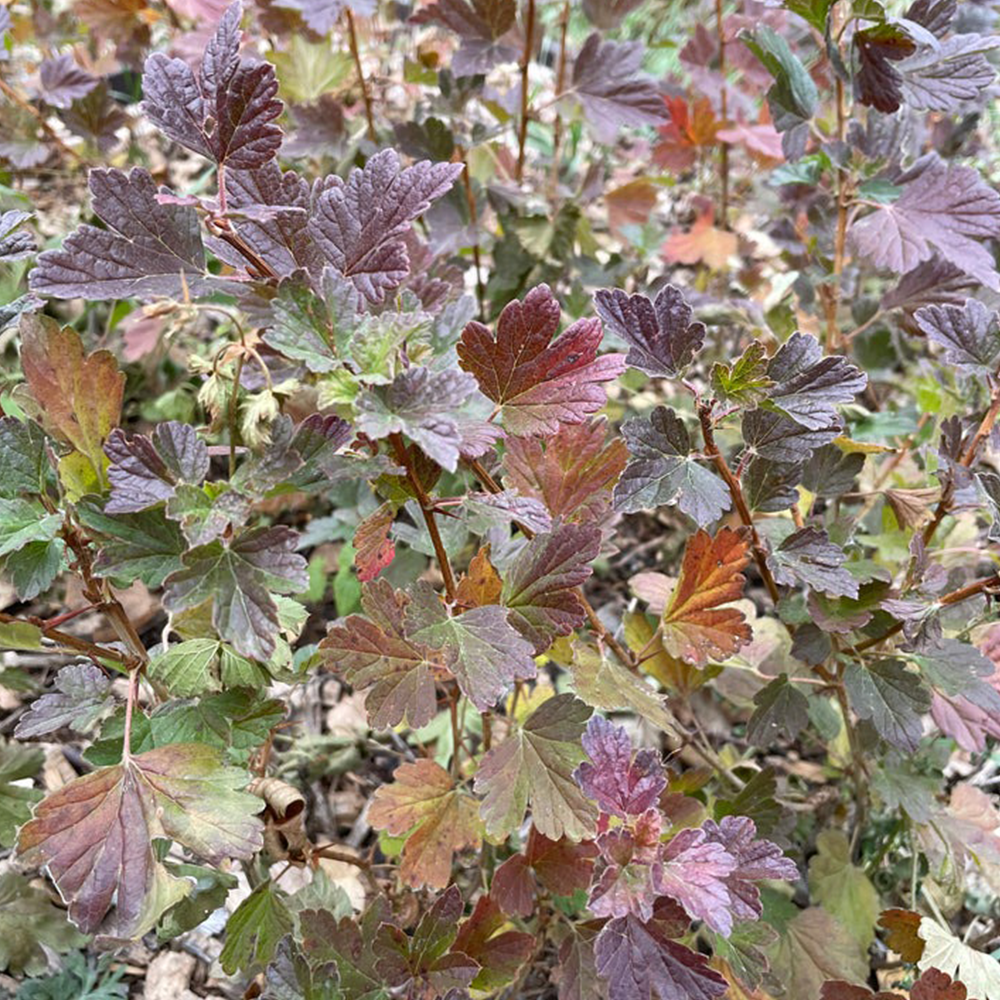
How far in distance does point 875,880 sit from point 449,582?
0.88 metres

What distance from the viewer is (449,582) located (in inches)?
35.6

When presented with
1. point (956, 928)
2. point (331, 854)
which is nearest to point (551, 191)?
point (331, 854)

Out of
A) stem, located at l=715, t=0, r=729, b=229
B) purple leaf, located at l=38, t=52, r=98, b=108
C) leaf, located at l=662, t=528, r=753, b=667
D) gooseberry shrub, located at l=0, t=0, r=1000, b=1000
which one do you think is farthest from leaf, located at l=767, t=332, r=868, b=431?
purple leaf, located at l=38, t=52, r=98, b=108

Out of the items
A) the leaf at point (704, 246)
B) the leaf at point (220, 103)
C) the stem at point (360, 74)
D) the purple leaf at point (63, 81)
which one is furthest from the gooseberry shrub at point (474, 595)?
the purple leaf at point (63, 81)

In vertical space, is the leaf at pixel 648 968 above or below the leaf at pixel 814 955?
above

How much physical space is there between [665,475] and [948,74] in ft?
2.25

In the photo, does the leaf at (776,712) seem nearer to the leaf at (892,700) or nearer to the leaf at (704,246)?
the leaf at (892,700)

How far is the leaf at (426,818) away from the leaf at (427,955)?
4 cm

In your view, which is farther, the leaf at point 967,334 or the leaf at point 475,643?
the leaf at point 967,334

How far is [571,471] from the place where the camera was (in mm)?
961

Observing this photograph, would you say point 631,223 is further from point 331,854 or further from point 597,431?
point 331,854

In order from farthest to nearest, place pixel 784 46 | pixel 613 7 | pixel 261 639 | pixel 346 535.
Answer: pixel 613 7 < pixel 346 535 < pixel 784 46 < pixel 261 639

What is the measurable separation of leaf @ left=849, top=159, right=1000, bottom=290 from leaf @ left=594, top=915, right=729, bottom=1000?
0.87m

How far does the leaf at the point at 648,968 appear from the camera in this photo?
2.70 feet
